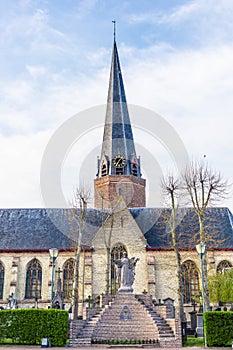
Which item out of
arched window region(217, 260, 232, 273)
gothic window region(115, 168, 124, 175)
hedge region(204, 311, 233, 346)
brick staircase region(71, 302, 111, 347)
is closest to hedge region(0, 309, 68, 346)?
brick staircase region(71, 302, 111, 347)

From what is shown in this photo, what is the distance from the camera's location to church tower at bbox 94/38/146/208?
41.2 meters

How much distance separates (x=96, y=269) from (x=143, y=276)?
12.6ft

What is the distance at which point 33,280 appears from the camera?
32031 mm

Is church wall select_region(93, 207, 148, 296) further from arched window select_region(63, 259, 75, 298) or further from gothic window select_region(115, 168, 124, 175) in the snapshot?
gothic window select_region(115, 168, 124, 175)

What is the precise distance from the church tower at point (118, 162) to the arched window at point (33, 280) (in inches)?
402

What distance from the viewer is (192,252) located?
32094 mm

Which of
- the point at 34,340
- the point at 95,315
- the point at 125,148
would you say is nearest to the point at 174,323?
the point at 95,315

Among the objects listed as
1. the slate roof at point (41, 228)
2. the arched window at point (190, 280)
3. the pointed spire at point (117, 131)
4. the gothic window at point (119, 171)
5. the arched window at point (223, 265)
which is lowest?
the arched window at point (190, 280)

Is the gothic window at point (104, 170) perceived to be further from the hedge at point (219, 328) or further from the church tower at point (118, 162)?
the hedge at point (219, 328)

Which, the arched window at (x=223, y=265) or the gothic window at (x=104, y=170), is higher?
the gothic window at (x=104, y=170)

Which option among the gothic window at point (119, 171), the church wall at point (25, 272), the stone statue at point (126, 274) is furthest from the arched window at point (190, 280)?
the gothic window at point (119, 171)

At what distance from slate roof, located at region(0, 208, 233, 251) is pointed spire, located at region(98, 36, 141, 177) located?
25.6ft

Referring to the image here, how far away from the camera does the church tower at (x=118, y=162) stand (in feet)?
135

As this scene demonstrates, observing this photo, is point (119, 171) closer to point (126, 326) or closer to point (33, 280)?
point (33, 280)
